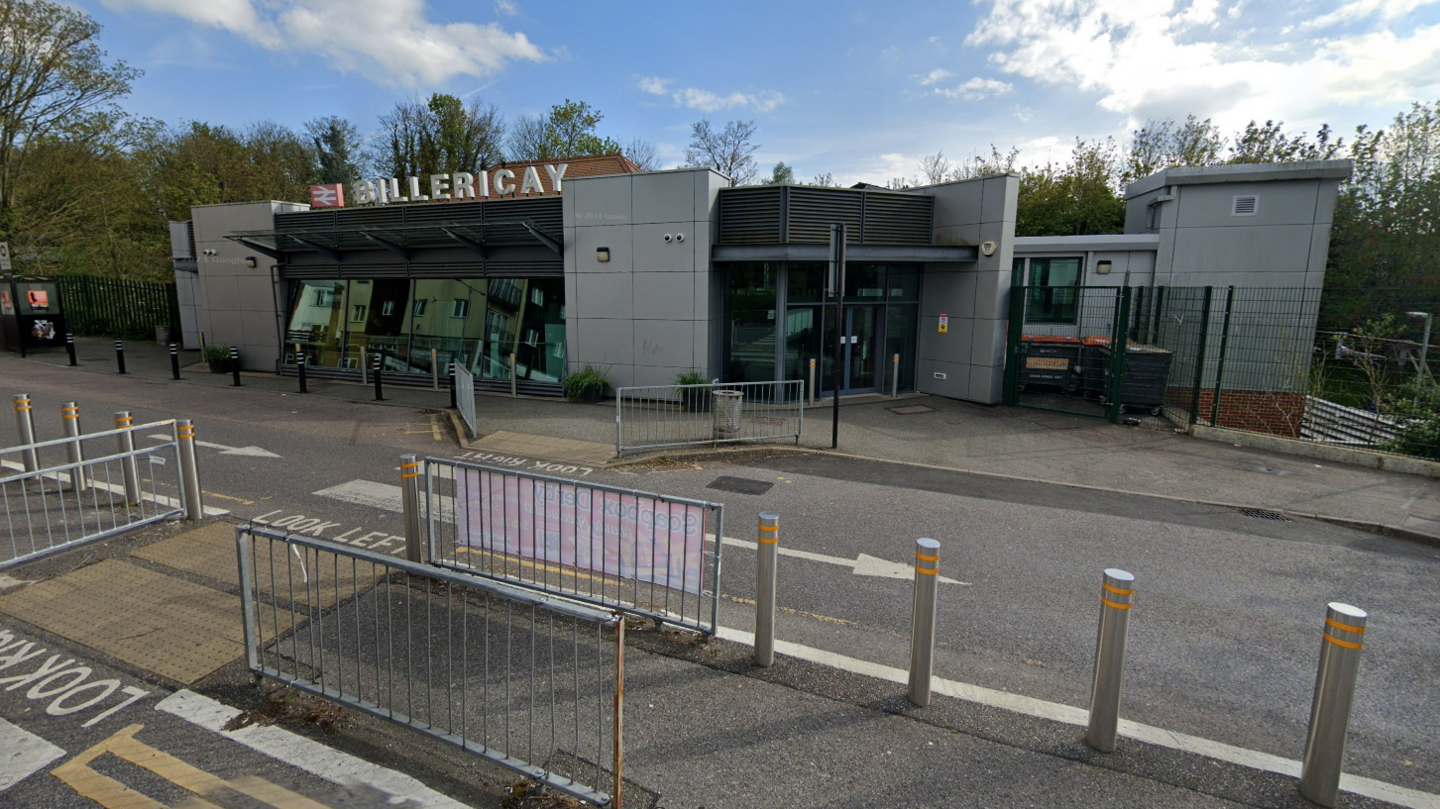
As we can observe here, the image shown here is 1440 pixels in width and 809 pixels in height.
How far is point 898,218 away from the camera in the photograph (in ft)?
52.7

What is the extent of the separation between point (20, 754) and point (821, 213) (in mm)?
14237

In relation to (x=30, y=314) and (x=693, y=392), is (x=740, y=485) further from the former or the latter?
(x=30, y=314)

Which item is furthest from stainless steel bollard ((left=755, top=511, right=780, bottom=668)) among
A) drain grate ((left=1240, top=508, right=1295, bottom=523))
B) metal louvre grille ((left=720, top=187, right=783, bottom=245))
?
metal louvre grille ((left=720, top=187, right=783, bottom=245))

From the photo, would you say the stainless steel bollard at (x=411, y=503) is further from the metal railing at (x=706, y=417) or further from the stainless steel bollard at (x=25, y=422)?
the stainless steel bollard at (x=25, y=422)

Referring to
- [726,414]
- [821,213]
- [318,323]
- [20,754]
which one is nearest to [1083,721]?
[20,754]

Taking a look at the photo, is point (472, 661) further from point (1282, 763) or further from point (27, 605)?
point (1282, 763)

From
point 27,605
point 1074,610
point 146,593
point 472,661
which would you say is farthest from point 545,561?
point 1074,610

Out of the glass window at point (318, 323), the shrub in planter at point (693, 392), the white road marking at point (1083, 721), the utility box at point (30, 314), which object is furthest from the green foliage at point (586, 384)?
the utility box at point (30, 314)

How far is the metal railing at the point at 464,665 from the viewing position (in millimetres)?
3613

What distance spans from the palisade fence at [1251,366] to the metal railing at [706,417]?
597 cm

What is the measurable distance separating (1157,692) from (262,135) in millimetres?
54083

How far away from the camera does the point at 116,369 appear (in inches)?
783

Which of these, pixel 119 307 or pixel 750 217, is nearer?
pixel 750 217

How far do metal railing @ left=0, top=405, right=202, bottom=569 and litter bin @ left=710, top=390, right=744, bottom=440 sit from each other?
6.83m
